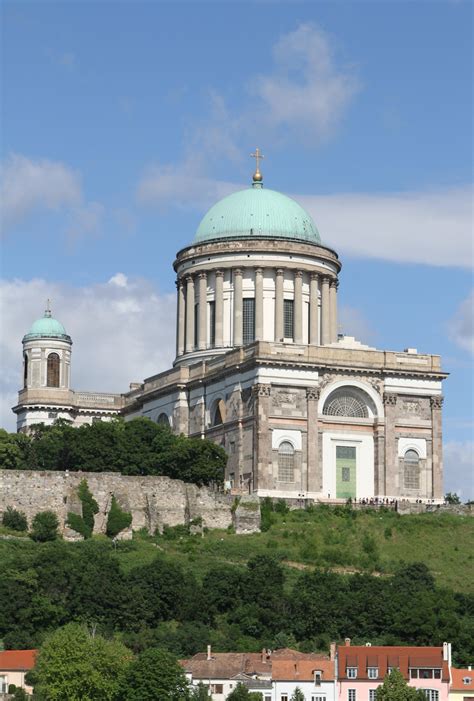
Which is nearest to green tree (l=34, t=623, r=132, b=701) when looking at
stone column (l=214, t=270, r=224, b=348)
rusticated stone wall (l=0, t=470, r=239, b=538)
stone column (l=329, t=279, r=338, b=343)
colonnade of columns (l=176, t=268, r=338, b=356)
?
rusticated stone wall (l=0, t=470, r=239, b=538)

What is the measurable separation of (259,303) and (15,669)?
4479cm

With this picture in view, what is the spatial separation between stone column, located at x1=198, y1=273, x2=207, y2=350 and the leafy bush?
2589cm

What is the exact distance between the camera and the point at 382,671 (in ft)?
317

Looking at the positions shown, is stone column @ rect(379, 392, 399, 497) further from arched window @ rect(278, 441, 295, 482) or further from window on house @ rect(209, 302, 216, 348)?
window on house @ rect(209, 302, 216, 348)

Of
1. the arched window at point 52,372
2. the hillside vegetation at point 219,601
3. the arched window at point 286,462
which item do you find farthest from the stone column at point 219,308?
the hillside vegetation at point 219,601

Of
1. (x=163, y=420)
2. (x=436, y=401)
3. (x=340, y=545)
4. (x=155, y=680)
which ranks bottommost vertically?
(x=155, y=680)

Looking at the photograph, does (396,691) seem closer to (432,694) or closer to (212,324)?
(432,694)

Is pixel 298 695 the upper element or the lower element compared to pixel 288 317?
lower

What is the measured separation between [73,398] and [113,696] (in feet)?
204

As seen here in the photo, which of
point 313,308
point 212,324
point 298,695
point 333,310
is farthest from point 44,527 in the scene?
point 333,310

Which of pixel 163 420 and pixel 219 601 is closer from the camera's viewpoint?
pixel 219 601

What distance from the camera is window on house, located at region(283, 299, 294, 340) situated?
136 meters

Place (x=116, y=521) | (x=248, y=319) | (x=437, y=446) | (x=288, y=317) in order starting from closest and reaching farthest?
(x=116, y=521) → (x=437, y=446) → (x=248, y=319) → (x=288, y=317)

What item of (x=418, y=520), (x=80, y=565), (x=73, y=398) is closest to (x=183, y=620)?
(x=80, y=565)
